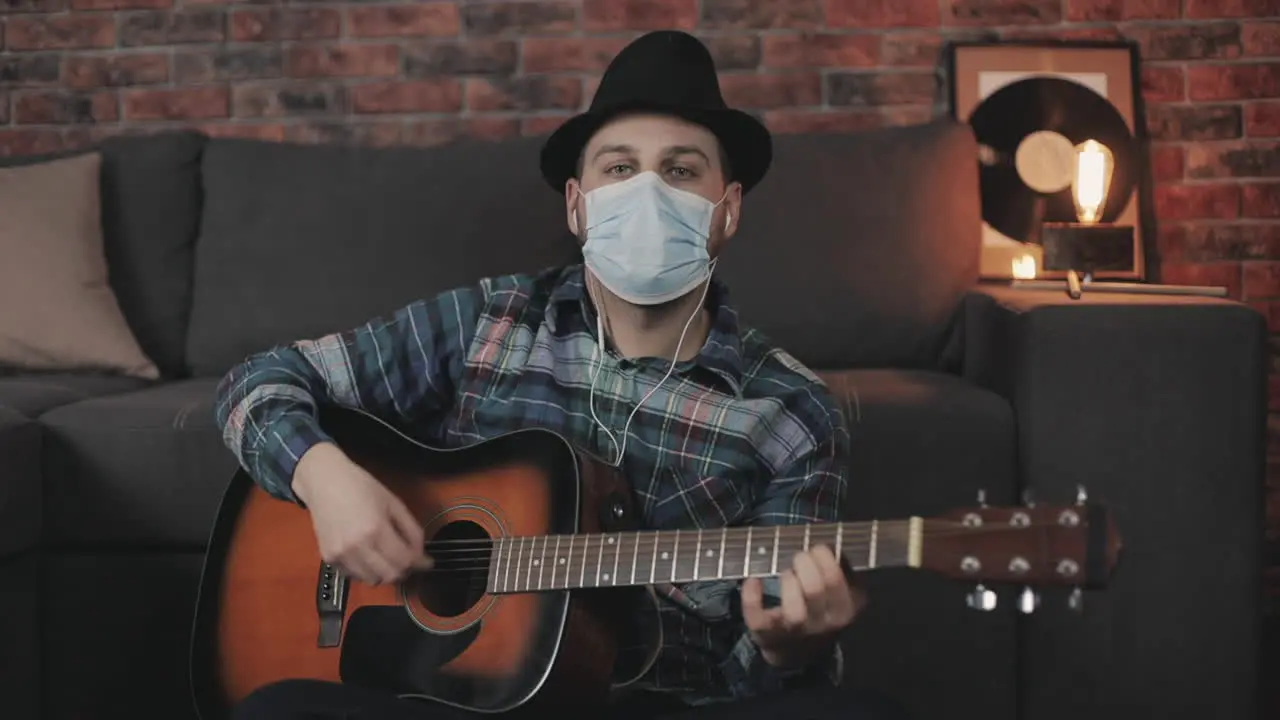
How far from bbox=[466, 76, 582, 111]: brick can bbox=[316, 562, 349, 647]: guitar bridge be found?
171cm

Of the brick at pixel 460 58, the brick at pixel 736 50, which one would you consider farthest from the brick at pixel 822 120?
the brick at pixel 460 58

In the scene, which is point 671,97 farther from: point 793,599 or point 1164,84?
point 1164,84

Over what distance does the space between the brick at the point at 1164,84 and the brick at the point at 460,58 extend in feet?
4.40

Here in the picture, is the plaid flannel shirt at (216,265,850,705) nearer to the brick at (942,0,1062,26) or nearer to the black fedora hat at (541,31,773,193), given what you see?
the black fedora hat at (541,31,773,193)

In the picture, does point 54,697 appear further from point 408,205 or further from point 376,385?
point 408,205

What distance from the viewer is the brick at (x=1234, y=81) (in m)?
2.85

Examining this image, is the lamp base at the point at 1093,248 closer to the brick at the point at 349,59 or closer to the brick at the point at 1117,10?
the brick at the point at 1117,10

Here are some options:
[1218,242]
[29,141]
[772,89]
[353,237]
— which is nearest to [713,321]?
[353,237]

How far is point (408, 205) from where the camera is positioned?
2381mm

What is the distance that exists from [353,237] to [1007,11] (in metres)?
A: 1.49

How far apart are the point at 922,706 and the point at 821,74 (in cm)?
151

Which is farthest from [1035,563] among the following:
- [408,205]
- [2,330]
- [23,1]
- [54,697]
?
[23,1]

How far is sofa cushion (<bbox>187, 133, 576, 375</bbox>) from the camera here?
233cm

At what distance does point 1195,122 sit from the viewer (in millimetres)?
2867
